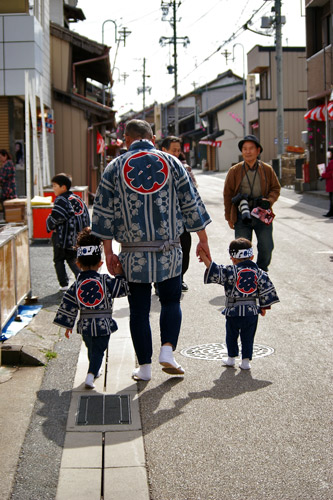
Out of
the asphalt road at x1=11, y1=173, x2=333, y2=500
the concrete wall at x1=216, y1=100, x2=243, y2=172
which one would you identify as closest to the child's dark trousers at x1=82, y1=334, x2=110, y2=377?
the asphalt road at x1=11, y1=173, x2=333, y2=500

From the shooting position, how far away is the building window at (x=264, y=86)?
50031 mm

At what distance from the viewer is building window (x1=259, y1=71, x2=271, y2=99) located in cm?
5003

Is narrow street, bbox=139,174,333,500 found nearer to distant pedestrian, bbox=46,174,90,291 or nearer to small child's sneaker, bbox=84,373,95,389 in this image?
small child's sneaker, bbox=84,373,95,389

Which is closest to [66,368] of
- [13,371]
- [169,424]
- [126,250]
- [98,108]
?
[13,371]

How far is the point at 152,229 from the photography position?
16.2 feet

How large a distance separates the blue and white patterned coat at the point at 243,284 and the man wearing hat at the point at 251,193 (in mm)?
2419

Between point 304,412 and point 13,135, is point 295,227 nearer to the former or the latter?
point 13,135

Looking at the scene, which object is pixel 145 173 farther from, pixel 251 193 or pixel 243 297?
pixel 251 193

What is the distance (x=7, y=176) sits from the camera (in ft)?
53.8

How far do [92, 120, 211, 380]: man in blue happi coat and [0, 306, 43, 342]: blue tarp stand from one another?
165 cm

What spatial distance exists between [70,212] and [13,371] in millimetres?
3262

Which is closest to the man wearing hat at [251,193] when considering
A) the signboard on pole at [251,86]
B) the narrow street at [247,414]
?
the narrow street at [247,414]

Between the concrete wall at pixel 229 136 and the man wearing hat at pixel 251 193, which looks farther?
the concrete wall at pixel 229 136

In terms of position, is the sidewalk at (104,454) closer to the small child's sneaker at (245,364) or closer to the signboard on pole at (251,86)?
the small child's sneaker at (245,364)
